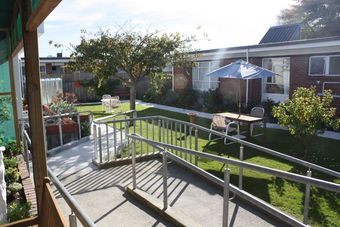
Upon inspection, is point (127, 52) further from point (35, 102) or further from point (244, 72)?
point (35, 102)

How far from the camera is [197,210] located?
4.91 m

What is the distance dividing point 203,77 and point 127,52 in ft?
25.9

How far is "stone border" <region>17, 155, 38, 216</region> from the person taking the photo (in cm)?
422

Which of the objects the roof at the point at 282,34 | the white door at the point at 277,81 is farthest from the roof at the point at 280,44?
the roof at the point at 282,34

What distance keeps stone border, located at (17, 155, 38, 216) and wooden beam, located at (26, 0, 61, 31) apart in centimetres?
223

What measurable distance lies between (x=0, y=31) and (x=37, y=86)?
3942 millimetres

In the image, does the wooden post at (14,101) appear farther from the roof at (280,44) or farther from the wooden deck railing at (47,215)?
the roof at (280,44)

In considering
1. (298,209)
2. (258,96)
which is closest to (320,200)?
(298,209)

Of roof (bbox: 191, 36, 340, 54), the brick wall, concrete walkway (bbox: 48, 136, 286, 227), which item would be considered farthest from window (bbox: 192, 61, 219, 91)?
concrete walkway (bbox: 48, 136, 286, 227)

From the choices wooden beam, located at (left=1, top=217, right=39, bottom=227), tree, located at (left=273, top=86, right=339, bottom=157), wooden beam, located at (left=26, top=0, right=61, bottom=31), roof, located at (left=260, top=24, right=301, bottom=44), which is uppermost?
roof, located at (left=260, top=24, right=301, bottom=44)

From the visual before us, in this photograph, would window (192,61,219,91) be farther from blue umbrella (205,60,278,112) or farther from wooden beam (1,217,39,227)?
wooden beam (1,217,39,227)

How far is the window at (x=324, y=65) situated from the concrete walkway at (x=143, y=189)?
329 inches

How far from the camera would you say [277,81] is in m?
15.2

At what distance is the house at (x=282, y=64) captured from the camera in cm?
1233
